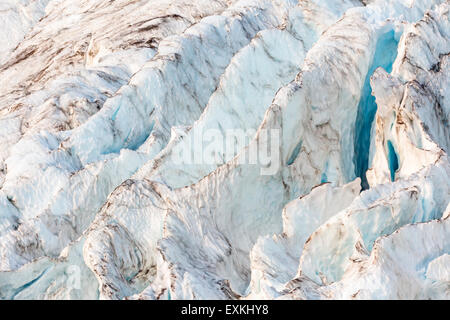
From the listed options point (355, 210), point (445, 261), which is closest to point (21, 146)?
point (355, 210)

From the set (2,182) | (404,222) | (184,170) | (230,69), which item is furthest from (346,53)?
(2,182)

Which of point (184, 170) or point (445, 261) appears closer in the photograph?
point (445, 261)

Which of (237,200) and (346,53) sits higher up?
(346,53)

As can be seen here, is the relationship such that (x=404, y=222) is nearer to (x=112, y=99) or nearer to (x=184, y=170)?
(x=184, y=170)

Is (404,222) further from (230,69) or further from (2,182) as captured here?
(2,182)
